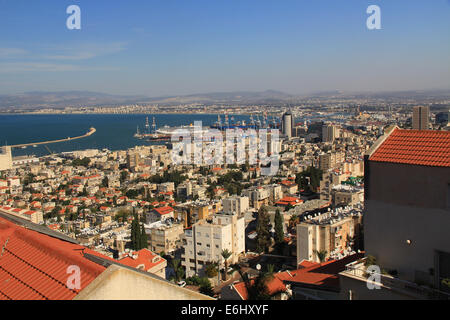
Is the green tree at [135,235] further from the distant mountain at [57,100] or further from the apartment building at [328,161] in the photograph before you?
the distant mountain at [57,100]

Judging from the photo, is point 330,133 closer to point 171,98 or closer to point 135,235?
point 135,235

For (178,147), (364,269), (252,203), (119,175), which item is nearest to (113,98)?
(178,147)

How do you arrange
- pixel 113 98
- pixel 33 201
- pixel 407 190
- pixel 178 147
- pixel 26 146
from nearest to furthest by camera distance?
1. pixel 407 190
2. pixel 33 201
3. pixel 178 147
4. pixel 26 146
5. pixel 113 98

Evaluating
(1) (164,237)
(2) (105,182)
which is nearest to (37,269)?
(1) (164,237)

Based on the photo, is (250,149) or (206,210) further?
(250,149)

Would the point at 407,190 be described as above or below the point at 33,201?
above
